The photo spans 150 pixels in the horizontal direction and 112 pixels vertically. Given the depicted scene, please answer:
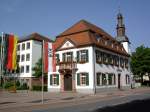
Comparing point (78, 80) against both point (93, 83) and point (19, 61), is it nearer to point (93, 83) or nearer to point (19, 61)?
point (93, 83)

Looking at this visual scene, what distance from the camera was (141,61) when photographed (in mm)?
66500

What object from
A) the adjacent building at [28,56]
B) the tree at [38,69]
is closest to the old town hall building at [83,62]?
the tree at [38,69]

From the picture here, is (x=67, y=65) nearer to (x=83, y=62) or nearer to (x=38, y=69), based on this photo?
(x=83, y=62)

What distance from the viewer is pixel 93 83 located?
36.6 meters

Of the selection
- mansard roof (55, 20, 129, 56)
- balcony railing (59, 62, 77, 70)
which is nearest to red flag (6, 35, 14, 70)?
balcony railing (59, 62, 77, 70)

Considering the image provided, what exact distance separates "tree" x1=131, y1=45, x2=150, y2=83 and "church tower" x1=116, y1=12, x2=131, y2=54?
1077 centimetres

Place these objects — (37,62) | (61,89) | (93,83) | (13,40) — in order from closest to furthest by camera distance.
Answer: (13,40) < (93,83) < (61,89) < (37,62)

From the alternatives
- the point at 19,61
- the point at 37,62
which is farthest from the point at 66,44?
the point at 19,61

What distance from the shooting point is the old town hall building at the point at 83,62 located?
37219 millimetres

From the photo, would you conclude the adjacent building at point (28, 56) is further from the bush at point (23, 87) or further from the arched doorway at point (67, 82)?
the arched doorway at point (67, 82)

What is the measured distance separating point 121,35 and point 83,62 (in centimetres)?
2273

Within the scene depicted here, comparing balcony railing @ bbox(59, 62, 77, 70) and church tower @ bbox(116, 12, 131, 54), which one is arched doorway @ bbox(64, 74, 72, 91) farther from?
church tower @ bbox(116, 12, 131, 54)

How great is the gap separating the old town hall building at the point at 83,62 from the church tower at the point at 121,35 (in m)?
10.6

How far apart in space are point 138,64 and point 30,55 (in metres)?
29.8
